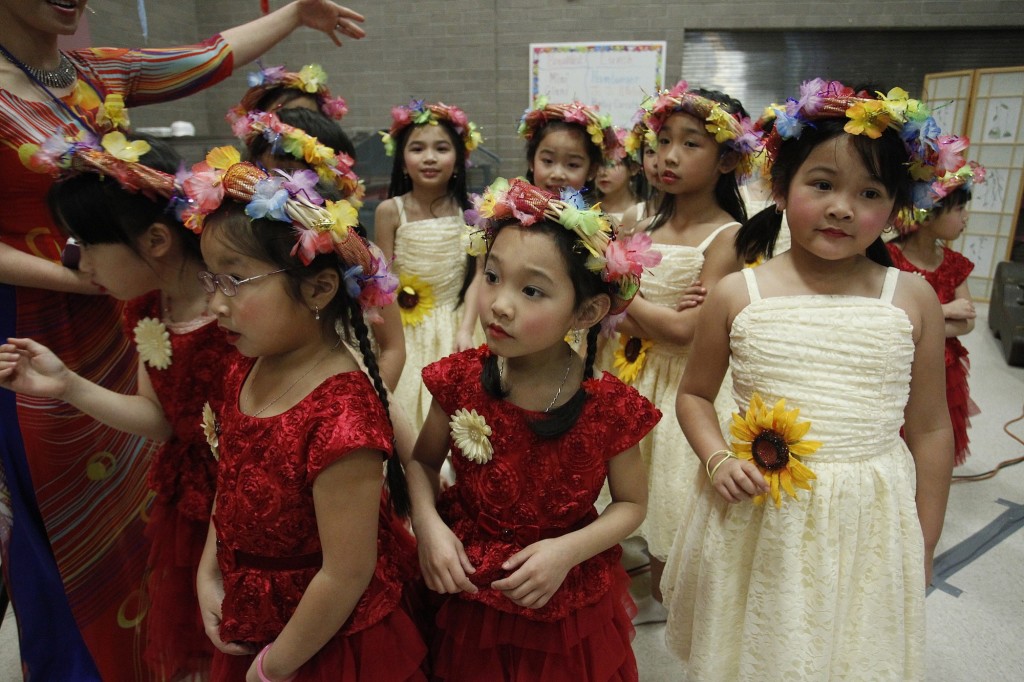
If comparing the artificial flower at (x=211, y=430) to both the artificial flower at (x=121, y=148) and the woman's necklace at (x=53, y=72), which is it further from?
the woman's necklace at (x=53, y=72)

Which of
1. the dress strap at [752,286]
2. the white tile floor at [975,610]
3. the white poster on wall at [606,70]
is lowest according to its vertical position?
the white tile floor at [975,610]

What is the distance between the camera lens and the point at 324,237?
1.02 meters

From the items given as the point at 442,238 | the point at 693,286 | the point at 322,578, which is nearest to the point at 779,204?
the point at 693,286

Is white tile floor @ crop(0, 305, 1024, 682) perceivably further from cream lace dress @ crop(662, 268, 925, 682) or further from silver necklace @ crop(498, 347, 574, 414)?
silver necklace @ crop(498, 347, 574, 414)

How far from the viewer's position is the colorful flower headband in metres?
1.22

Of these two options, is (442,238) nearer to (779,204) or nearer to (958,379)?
(779,204)

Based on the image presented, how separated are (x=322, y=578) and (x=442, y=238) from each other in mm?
1879

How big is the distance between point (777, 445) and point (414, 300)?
1.79 meters

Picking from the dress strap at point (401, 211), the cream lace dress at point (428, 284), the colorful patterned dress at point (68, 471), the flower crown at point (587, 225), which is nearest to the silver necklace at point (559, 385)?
the flower crown at point (587, 225)

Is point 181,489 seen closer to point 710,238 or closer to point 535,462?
point 535,462

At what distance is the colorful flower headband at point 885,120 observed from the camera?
4.01ft

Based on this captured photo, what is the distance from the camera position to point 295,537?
1071 mm

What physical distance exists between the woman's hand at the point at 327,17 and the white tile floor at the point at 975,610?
2.20 m

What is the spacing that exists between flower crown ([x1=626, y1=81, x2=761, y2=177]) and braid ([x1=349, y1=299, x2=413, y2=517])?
1.33m
